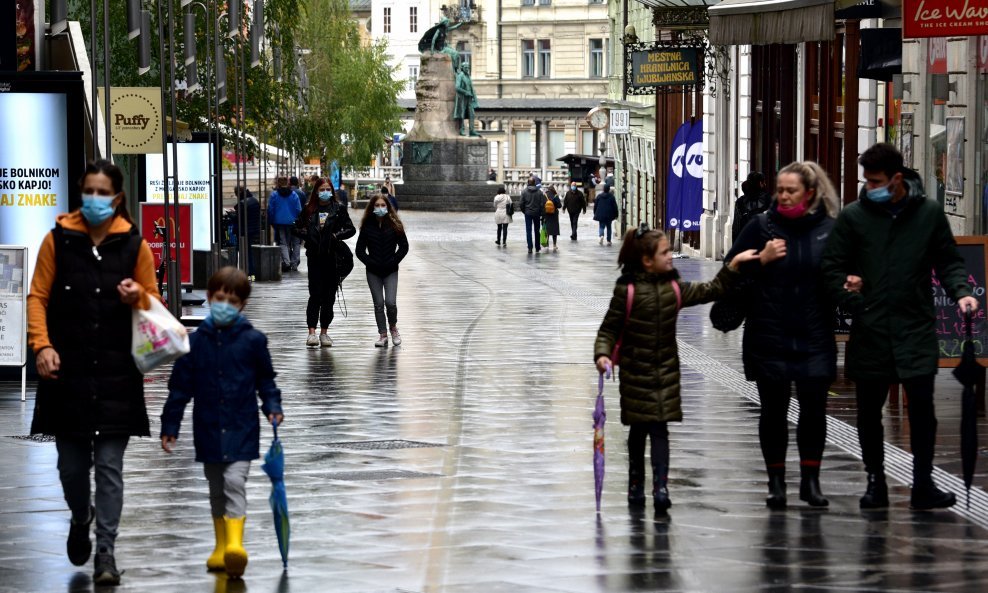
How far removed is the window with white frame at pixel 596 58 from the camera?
117 metres

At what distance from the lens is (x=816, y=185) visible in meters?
9.78

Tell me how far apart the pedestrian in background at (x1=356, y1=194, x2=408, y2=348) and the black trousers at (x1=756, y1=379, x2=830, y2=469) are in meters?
10.2

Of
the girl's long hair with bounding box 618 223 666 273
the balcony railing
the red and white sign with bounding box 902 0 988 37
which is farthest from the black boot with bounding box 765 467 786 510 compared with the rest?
the balcony railing

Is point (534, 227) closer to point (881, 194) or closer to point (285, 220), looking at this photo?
point (285, 220)

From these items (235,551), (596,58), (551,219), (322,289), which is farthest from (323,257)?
(596,58)

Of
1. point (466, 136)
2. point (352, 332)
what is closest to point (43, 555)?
point (352, 332)

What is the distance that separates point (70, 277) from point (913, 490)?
4361 millimetres

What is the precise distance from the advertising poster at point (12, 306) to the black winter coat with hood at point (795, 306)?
7.54 m

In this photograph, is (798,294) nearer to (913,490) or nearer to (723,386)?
(913,490)

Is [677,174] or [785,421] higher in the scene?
[677,174]

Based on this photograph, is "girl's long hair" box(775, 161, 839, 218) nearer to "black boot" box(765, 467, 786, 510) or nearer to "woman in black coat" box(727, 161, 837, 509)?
"woman in black coat" box(727, 161, 837, 509)

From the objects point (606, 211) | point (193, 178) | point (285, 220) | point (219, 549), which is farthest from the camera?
point (606, 211)

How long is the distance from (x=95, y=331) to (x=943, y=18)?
30.2ft

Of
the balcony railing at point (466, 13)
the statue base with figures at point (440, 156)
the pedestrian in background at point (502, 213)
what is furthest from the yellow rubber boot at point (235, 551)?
the balcony railing at point (466, 13)
